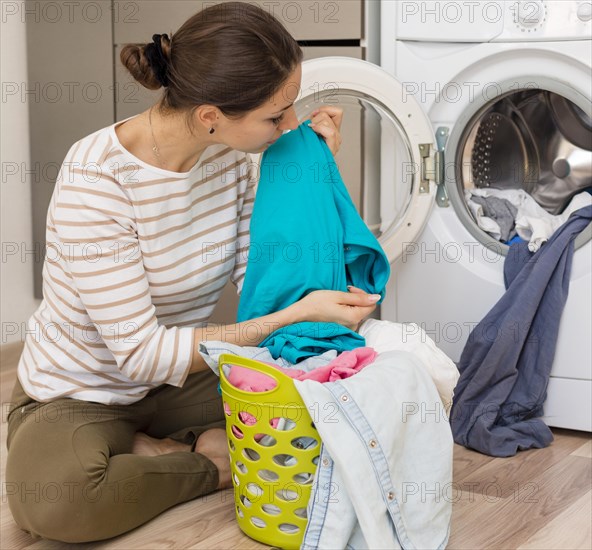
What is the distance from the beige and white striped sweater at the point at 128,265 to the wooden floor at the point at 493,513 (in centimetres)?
22

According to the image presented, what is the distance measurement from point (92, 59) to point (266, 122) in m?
1.08

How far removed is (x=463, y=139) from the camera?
1786 millimetres

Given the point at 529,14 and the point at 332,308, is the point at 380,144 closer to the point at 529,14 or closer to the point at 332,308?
the point at 529,14

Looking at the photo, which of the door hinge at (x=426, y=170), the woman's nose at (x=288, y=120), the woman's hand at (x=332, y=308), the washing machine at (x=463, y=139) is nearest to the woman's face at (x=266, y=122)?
the woman's nose at (x=288, y=120)

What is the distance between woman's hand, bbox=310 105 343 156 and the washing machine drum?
42cm

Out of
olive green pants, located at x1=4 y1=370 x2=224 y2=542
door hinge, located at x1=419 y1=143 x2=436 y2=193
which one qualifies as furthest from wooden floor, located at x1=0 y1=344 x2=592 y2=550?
door hinge, located at x1=419 y1=143 x2=436 y2=193

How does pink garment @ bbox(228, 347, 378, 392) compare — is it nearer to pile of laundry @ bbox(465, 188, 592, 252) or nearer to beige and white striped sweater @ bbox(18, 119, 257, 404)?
beige and white striped sweater @ bbox(18, 119, 257, 404)

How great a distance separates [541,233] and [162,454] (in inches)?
33.9

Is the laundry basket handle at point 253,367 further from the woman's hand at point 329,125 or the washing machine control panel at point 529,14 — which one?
the washing machine control panel at point 529,14

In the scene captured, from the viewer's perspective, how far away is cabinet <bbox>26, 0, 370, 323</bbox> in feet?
6.43

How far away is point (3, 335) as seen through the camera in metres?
2.36

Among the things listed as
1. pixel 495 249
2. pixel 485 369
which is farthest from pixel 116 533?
pixel 495 249

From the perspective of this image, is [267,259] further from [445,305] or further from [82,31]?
[82,31]

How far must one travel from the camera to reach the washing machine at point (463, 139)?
1.68 meters
